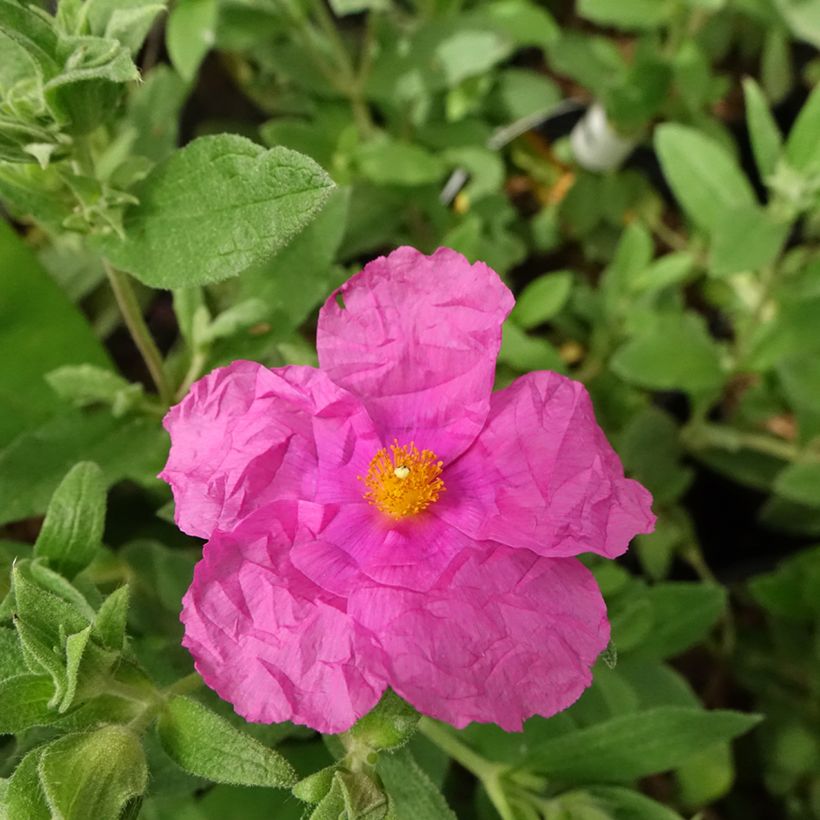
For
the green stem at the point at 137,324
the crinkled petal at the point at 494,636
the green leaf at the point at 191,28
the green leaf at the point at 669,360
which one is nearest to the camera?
the crinkled petal at the point at 494,636

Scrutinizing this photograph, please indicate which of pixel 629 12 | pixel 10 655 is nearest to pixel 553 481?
pixel 10 655

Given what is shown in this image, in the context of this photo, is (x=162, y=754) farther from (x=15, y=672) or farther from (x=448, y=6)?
(x=448, y=6)

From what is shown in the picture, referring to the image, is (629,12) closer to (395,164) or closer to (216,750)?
(395,164)

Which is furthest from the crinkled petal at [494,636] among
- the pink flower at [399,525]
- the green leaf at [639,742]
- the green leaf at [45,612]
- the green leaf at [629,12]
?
the green leaf at [629,12]

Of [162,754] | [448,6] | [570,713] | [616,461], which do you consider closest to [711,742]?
[570,713]

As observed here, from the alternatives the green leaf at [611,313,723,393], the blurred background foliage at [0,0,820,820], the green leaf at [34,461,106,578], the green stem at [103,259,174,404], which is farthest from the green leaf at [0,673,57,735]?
the green leaf at [611,313,723,393]

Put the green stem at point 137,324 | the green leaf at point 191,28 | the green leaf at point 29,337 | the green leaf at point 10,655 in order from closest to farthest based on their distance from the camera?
the green leaf at point 10,655 → the green stem at point 137,324 → the green leaf at point 29,337 → the green leaf at point 191,28

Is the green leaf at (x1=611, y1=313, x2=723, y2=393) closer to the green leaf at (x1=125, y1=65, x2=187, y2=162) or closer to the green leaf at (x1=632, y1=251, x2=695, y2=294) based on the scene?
the green leaf at (x1=632, y1=251, x2=695, y2=294)

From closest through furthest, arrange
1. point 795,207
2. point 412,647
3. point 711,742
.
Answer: point 412,647 < point 711,742 < point 795,207

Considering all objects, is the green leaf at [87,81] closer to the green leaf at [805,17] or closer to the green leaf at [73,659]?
the green leaf at [73,659]
